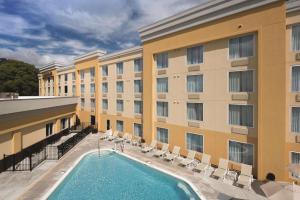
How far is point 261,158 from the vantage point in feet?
48.2

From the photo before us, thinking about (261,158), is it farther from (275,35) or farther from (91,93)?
(91,93)

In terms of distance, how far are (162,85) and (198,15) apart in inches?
309

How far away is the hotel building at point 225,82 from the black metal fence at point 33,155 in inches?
341

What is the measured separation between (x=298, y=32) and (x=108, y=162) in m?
18.3

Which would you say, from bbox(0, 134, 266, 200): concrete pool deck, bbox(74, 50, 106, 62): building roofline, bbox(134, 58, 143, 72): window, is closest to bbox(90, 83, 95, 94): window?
bbox(74, 50, 106, 62): building roofline

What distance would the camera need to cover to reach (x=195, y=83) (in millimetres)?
19219

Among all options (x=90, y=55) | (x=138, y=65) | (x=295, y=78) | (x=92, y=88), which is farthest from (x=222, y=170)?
(x=90, y=55)

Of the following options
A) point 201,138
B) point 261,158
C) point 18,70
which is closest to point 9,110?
point 201,138

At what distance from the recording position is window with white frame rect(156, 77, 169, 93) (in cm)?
2206

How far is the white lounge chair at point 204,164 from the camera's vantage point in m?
16.4

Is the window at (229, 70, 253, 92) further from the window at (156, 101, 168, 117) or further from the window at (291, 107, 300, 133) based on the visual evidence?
the window at (156, 101, 168, 117)

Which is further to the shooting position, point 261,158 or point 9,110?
point 9,110

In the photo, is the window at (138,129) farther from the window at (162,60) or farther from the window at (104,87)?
the window at (104,87)

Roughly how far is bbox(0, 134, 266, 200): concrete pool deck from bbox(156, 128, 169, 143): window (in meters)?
3.03
